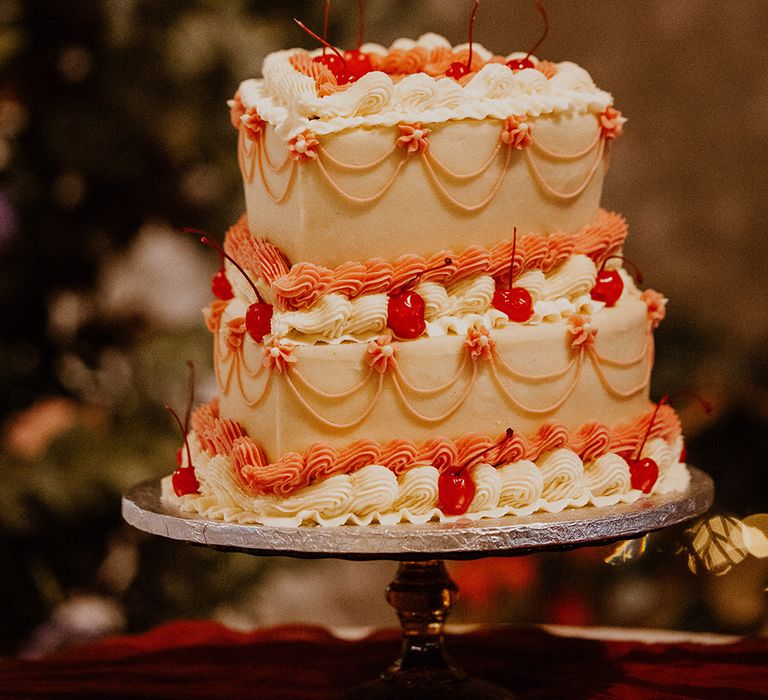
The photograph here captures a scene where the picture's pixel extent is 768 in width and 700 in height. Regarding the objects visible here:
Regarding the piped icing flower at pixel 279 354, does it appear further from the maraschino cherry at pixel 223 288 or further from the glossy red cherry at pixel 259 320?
the maraschino cherry at pixel 223 288

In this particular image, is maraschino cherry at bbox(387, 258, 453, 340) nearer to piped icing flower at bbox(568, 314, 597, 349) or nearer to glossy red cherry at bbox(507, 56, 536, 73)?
piped icing flower at bbox(568, 314, 597, 349)

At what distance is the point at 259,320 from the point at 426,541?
488 mm

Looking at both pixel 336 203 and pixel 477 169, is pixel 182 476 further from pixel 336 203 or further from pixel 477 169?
pixel 477 169

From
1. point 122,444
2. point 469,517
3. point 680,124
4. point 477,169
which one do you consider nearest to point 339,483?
point 469,517

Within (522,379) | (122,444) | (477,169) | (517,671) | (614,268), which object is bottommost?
(517,671)

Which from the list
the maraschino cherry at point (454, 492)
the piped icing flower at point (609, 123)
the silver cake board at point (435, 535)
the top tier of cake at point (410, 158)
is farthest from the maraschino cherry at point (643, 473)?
the piped icing flower at point (609, 123)

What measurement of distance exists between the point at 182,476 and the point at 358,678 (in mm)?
642

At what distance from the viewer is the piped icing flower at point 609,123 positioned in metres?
2.66

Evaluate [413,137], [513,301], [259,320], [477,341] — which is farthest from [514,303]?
[259,320]

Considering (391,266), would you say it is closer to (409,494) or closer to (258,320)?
(258,320)

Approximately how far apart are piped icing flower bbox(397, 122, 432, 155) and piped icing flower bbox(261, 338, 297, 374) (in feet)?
1.26

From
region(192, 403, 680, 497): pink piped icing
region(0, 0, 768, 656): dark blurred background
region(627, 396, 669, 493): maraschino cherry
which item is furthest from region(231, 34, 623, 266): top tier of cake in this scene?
region(0, 0, 768, 656): dark blurred background

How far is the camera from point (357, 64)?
8.66ft

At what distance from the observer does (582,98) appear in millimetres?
2600
